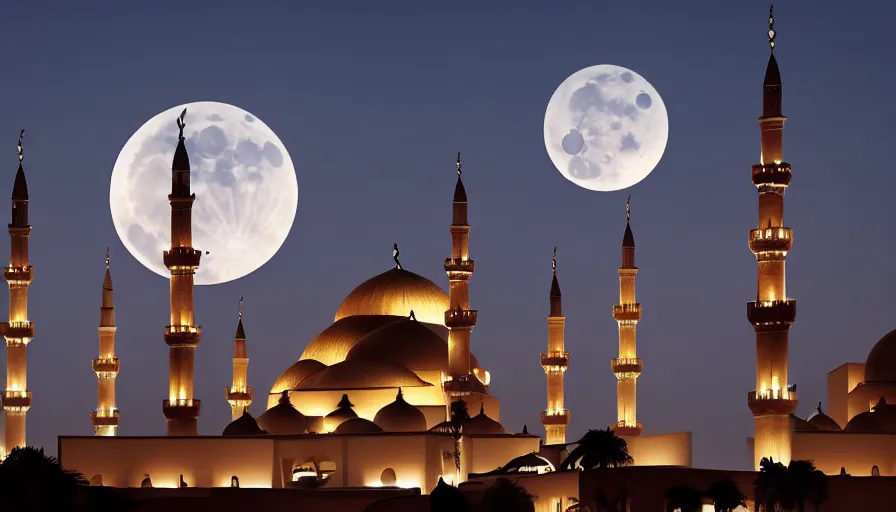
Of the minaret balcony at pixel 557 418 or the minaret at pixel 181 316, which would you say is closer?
the minaret at pixel 181 316

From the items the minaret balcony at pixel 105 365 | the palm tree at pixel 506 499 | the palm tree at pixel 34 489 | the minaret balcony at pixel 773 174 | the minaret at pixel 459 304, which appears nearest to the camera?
the palm tree at pixel 34 489

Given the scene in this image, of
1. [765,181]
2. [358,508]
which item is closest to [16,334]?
[358,508]

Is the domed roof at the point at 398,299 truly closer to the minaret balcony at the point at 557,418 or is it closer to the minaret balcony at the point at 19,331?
the minaret balcony at the point at 557,418

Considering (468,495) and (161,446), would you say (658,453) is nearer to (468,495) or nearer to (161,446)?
(468,495)

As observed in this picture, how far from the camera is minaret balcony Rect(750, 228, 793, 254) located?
1598 inches

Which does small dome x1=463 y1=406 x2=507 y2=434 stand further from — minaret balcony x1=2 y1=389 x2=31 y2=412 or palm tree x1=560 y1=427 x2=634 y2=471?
minaret balcony x1=2 y1=389 x2=31 y2=412

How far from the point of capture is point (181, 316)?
43.5 meters

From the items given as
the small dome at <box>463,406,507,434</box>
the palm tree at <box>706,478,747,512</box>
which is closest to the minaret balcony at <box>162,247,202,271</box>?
the small dome at <box>463,406,507,434</box>

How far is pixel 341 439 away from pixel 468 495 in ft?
15.7

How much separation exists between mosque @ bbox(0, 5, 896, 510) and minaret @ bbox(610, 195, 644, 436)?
43mm

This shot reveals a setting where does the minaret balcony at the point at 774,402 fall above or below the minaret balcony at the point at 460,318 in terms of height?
below

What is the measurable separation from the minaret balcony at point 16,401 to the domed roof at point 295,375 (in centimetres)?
633

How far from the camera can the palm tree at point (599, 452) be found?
41.4 m

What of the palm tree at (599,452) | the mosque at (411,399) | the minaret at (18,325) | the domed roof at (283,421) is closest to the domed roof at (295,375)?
the mosque at (411,399)
